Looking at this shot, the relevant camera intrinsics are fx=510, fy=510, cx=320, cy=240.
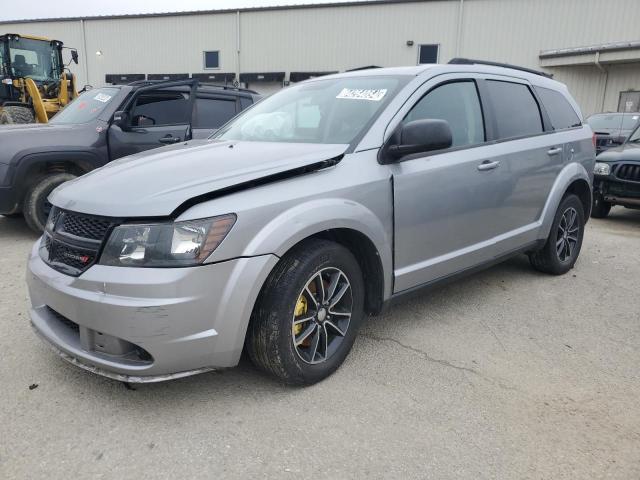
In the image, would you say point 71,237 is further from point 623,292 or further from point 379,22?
point 379,22

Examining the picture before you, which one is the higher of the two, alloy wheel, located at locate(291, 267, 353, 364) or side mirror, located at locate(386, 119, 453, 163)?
side mirror, located at locate(386, 119, 453, 163)

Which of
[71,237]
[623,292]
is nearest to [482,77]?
[623,292]

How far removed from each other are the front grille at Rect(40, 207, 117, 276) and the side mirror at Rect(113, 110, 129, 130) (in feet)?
12.3

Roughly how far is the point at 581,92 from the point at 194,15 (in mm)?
18662

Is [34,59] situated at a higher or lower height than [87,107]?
higher

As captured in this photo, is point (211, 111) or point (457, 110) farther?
point (211, 111)

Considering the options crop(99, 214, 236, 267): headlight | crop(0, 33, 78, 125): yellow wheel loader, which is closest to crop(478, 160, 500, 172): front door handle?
crop(99, 214, 236, 267): headlight

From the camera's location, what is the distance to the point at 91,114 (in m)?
6.34

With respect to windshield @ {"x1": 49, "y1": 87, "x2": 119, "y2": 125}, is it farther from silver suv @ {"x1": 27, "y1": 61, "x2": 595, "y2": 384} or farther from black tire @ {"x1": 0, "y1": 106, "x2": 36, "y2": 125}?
black tire @ {"x1": 0, "y1": 106, "x2": 36, "y2": 125}

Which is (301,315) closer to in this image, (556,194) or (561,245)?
(556,194)

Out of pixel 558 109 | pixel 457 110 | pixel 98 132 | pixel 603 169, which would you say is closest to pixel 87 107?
pixel 98 132

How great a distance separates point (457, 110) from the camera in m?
3.58

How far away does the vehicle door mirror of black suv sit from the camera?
605cm

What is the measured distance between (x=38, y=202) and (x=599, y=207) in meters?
7.79
